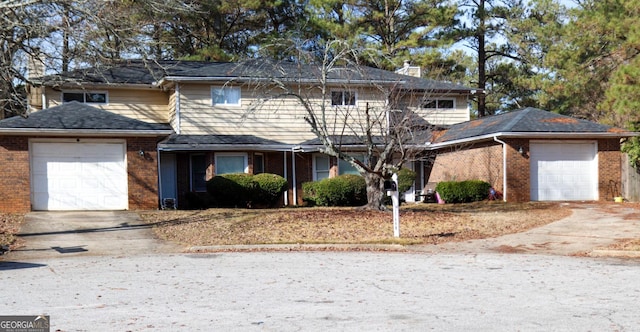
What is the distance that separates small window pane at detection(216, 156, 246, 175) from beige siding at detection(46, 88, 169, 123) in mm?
4067

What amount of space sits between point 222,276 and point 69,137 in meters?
13.2

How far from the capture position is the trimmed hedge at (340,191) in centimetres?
2562

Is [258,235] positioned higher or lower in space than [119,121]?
lower

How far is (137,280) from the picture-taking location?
10.3m

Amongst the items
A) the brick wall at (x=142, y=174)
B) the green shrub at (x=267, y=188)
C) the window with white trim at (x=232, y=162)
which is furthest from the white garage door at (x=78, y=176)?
the window with white trim at (x=232, y=162)

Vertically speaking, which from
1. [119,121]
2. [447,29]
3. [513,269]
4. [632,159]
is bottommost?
[513,269]

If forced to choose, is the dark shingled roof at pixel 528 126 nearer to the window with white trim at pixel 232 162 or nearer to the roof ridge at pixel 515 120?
the roof ridge at pixel 515 120

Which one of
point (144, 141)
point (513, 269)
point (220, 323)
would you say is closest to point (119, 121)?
point (144, 141)

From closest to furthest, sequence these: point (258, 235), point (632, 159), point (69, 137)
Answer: point (258, 235), point (69, 137), point (632, 159)

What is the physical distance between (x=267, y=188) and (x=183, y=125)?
5117mm

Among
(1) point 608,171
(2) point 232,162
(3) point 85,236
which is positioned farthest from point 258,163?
(1) point 608,171

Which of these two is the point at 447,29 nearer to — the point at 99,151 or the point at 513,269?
the point at 99,151

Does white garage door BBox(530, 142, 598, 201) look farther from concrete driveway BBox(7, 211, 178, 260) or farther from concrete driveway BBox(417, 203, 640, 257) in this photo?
concrete driveway BBox(7, 211, 178, 260)

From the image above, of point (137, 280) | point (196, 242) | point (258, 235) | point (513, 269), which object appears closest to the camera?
point (137, 280)
